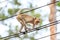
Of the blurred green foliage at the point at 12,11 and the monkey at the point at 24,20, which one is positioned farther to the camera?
the blurred green foliage at the point at 12,11

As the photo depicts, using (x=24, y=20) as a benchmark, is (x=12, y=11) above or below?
above

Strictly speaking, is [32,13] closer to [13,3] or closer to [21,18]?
[13,3]

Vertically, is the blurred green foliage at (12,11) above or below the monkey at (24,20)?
above

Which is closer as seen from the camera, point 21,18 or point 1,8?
point 21,18

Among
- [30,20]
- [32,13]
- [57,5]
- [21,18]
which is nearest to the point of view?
[21,18]

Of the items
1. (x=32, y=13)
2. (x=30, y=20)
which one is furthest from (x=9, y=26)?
(x=30, y=20)

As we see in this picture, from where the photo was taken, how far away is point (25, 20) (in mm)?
2420

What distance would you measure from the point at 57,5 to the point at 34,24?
489 mm

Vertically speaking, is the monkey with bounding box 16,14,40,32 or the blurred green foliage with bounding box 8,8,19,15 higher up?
the blurred green foliage with bounding box 8,8,19,15

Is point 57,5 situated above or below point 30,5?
below

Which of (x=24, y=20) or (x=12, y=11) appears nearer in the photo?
(x=24, y=20)

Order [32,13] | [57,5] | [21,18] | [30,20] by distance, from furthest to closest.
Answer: [32,13] → [57,5] → [30,20] → [21,18]

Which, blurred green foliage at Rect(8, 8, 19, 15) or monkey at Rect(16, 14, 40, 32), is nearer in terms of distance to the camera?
monkey at Rect(16, 14, 40, 32)

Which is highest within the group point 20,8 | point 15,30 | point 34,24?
point 20,8
